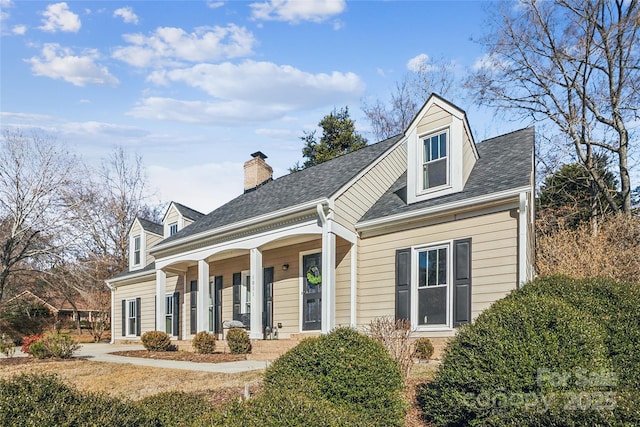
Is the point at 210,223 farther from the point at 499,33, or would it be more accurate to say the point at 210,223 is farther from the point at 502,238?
the point at 499,33

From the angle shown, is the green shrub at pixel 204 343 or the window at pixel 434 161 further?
the green shrub at pixel 204 343

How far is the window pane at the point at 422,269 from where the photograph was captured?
36.2ft

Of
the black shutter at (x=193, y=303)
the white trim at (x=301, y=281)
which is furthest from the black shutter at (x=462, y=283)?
the black shutter at (x=193, y=303)

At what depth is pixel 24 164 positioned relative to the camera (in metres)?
23.1

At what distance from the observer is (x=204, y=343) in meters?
13.5

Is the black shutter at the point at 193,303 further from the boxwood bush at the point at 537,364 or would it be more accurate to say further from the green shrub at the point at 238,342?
the boxwood bush at the point at 537,364

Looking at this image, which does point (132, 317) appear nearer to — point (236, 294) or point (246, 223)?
point (236, 294)

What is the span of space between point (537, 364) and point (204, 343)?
1043 centimetres

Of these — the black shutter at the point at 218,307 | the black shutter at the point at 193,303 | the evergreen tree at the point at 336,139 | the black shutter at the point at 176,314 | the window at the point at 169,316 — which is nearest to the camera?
the black shutter at the point at 218,307

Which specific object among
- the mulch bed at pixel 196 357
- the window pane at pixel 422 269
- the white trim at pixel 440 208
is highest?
the white trim at pixel 440 208

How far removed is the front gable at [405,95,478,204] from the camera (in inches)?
443

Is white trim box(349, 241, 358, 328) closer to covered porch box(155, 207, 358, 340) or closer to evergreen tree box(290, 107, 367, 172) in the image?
covered porch box(155, 207, 358, 340)

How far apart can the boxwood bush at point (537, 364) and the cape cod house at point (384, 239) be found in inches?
164

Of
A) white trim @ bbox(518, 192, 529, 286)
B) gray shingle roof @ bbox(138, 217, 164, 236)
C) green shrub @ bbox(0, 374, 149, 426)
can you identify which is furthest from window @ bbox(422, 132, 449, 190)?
gray shingle roof @ bbox(138, 217, 164, 236)
